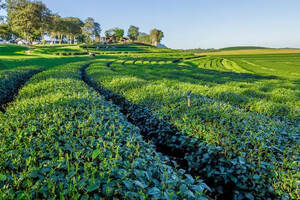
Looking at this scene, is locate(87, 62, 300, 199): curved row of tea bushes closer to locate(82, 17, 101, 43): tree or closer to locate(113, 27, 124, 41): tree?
locate(82, 17, 101, 43): tree

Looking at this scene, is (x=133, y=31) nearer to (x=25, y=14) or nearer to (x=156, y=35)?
(x=156, y=35)

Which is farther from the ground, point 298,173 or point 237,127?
point 237,127

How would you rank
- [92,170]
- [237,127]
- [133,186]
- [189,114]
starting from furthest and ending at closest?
1. [189,114]
2. [237,127]
3. [92,170]
4. [133,186]

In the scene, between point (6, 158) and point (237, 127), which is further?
point (237, 127)

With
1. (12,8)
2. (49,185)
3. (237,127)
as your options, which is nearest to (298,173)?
(237,127)

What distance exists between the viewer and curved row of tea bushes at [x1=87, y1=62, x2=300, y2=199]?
333 cm

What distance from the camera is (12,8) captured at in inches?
2178

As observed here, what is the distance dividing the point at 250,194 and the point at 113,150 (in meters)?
2.71

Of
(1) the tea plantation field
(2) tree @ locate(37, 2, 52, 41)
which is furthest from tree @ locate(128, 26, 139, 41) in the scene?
(1) the tea plantation field

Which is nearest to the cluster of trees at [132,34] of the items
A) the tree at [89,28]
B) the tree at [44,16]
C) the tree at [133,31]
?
the tree at [133,31]

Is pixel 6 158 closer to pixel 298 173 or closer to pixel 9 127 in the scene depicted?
pixel 9 127

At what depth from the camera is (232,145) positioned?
13.3 ft

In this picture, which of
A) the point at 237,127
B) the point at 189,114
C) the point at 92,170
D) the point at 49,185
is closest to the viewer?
the point at 49,185

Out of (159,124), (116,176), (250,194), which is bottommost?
(250,194)
